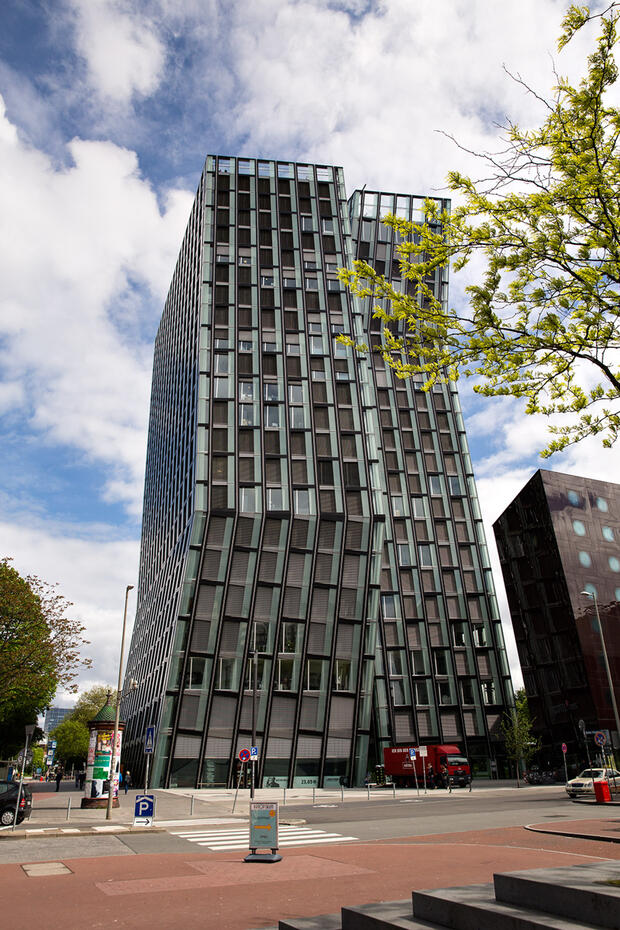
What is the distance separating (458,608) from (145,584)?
133 ft

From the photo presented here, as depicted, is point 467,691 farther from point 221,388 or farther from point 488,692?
point 221,388

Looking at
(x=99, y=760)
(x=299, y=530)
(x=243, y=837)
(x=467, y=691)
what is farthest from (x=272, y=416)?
(x=243, y=837)

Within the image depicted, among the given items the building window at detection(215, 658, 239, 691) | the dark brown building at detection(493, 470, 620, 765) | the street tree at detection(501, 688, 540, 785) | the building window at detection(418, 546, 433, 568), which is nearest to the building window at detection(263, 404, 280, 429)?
the building window at detection(215, 658, 239, 691)

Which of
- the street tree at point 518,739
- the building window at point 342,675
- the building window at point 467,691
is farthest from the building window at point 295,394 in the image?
the street tree at point 518,739

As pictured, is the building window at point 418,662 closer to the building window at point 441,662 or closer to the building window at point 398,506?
the building window at point 441,662

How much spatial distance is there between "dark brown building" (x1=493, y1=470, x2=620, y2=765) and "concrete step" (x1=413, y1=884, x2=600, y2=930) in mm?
55165

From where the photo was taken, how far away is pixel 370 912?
21.0 ft

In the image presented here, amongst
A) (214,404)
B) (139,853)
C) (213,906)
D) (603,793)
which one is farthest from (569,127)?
(214,404)

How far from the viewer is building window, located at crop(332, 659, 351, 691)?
161ft

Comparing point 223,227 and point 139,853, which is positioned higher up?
point 223,227

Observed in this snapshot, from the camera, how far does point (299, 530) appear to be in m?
51.3

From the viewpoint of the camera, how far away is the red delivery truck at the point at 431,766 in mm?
46594

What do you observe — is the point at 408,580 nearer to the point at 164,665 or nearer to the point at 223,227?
the point at 164,665

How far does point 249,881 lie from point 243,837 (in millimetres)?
8273
